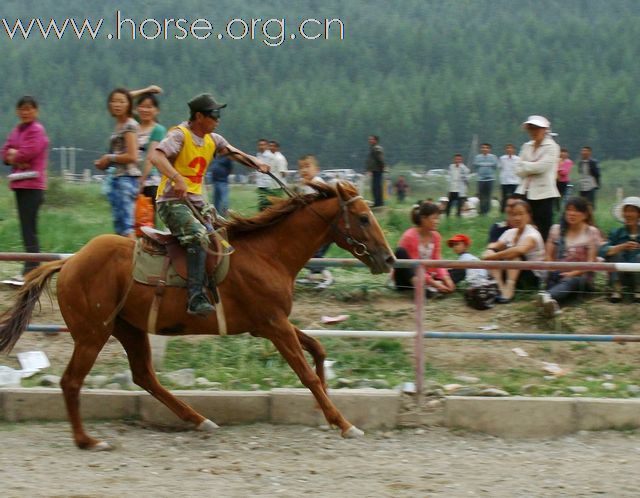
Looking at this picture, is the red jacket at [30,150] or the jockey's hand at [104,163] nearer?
the jockey's hand at [104,163]

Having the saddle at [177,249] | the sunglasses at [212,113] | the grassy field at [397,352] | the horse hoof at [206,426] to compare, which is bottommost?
the horse hoof at [206,426]

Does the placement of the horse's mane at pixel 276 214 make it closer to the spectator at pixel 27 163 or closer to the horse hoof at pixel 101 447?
the horse hoof at pixel 101 447

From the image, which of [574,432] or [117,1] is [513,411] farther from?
[117,1]

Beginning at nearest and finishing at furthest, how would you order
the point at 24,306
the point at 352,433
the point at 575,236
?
the point at 352,433 → the point at 24,306 → the point at 575,236

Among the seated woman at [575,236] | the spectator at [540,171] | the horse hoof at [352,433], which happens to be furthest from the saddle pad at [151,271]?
the spectator at [540,171]

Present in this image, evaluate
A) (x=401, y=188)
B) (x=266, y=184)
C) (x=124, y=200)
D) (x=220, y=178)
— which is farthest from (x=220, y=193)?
(x=401, y=188)

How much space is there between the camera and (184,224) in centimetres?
718

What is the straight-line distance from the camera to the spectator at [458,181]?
729 inches

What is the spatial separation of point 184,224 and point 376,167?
1048cm

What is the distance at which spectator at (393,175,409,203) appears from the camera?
19.5 meters

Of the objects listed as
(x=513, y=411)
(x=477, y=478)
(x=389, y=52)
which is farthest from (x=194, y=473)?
(x=389, y=52)

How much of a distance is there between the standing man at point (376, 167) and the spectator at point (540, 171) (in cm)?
675

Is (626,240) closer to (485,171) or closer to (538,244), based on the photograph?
(538,244)

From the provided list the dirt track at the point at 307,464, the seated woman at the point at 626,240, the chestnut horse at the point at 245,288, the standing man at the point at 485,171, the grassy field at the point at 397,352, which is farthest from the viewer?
the standing man at the point at 485,171
